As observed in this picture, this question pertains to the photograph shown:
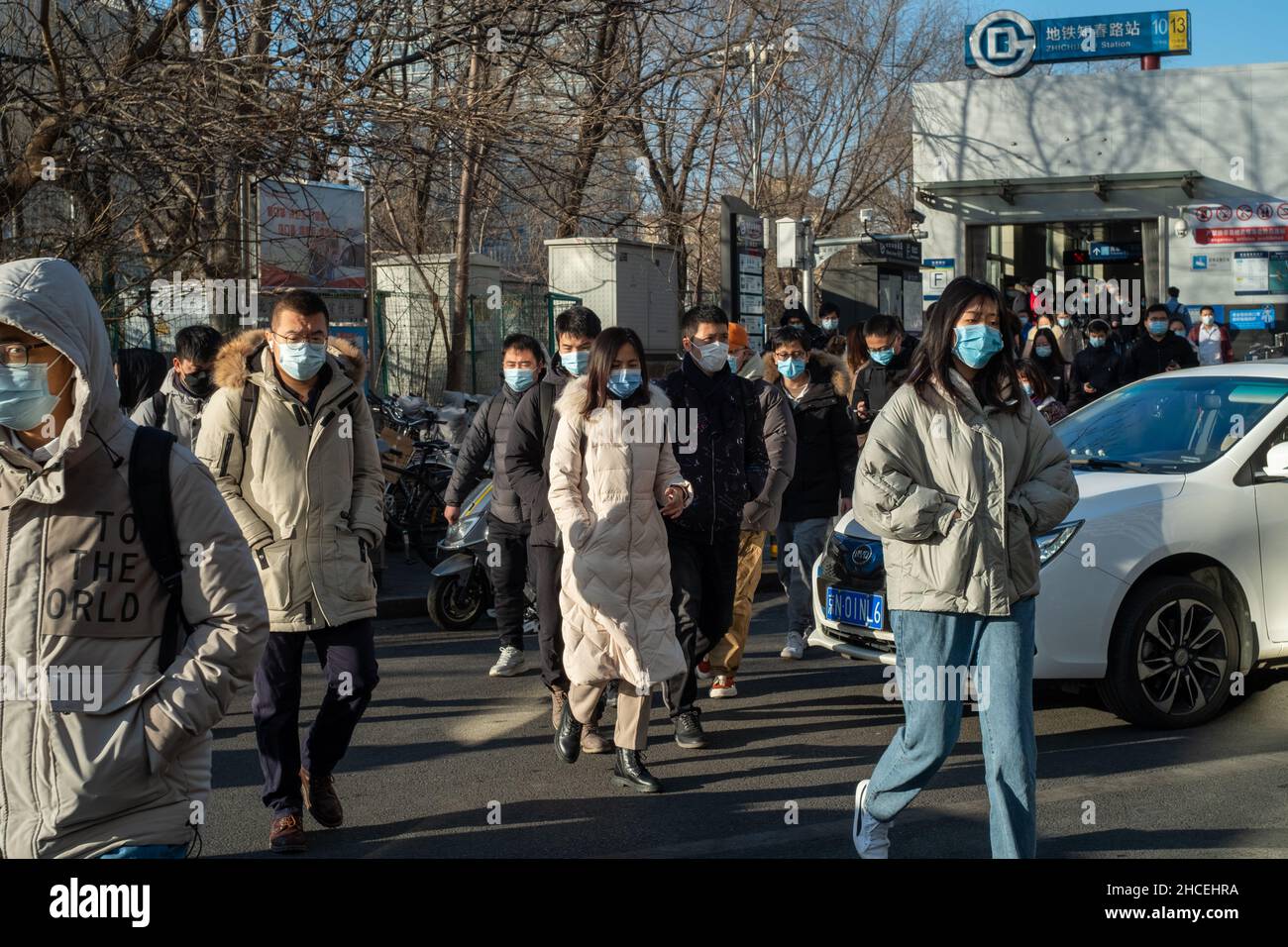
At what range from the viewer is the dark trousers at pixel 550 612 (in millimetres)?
6828

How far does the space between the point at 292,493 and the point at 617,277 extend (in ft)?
52.9

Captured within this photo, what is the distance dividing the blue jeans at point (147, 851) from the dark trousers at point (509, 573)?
5.26 m

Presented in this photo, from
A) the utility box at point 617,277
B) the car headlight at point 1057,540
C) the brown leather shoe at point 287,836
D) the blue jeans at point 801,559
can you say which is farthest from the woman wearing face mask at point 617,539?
the utility box at point 617,277

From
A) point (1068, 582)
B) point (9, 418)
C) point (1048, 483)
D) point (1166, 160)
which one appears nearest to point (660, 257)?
point (1166, 160)

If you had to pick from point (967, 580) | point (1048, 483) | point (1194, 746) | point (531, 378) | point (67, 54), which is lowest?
point (1194, 746)

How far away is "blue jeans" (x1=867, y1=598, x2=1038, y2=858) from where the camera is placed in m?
4.32

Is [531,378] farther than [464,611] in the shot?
No

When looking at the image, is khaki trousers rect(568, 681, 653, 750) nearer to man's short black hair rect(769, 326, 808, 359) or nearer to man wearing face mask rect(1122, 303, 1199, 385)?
man's short black hair rect(769, 326, 808, 359)

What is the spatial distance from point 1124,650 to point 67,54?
8852 mm

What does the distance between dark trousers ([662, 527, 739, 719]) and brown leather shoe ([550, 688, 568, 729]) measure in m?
0.52

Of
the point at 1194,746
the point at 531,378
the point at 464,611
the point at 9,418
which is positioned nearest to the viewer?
the point at 9,418

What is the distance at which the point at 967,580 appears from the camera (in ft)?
14.4

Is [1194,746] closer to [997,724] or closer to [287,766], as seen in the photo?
[997,724]

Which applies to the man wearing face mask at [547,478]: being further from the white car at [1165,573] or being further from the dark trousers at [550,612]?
the white car at [1165,573]
